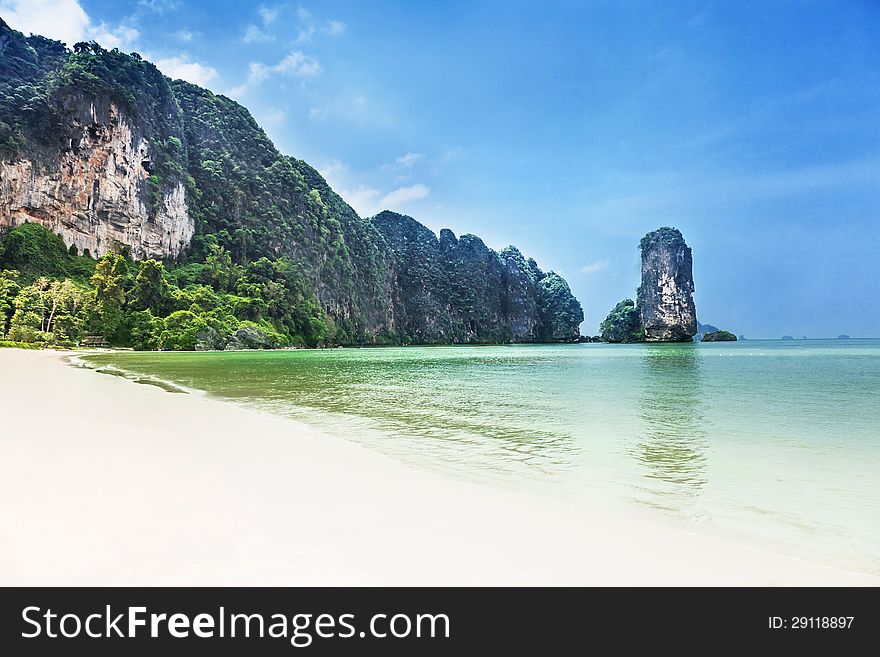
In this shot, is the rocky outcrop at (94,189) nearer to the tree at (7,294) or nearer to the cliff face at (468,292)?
the tree at (7,294)

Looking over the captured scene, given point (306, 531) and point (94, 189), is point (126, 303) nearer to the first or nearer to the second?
point (94, 189)

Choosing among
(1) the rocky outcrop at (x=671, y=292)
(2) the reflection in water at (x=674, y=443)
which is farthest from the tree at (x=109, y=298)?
(1) the rocky outcrop at (x=671, y=292)

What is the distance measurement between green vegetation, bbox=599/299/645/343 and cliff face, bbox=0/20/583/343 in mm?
38228

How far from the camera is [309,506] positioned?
3812mm

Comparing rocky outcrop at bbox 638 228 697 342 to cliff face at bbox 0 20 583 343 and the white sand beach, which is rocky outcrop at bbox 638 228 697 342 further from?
the white sand beach

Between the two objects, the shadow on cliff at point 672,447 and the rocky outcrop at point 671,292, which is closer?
the shadow on cliff at point 672,447

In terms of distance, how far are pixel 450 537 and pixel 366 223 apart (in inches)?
6356

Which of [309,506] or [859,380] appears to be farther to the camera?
[859,380]

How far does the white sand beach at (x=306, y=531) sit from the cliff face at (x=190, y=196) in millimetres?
92727

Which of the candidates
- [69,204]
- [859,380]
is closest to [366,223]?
[69,204]

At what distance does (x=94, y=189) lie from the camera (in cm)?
8125

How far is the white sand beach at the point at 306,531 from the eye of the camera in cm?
255
